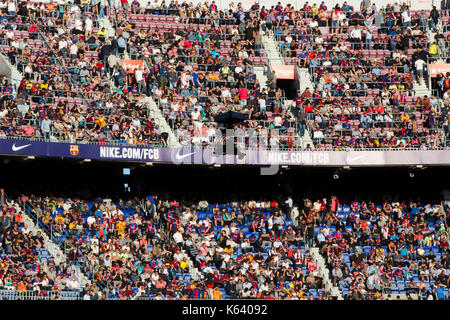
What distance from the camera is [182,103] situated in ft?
96.3

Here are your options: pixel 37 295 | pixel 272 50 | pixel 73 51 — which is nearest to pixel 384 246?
pixel 272 50

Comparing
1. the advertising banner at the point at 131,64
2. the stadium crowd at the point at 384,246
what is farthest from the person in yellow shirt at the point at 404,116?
the advertising banner at the point at 131,64

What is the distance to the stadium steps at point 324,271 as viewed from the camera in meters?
26.4

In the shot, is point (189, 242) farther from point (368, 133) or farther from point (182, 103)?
point (368, 133)

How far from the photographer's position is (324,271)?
27.0 meters

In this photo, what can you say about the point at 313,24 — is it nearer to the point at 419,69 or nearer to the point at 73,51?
the point at 419,69

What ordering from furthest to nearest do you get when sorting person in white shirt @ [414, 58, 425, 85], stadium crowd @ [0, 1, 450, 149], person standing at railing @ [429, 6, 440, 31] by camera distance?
person standing at railing @ [429, 6, 440, 31] → person in white shirt @ [414, 58, 425, 85] → stadium crowd @ [0, 1, 450, 149]

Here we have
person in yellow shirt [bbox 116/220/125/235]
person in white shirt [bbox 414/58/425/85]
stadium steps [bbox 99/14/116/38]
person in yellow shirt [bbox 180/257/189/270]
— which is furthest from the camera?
stadium steps [bbox 99/14/116/38]

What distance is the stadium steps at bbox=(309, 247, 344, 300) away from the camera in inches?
1039

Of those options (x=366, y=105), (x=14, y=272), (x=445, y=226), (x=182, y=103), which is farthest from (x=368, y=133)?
(x=14, y=272)

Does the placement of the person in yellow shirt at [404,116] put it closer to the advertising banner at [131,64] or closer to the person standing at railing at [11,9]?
the advertising banner at [131,64]

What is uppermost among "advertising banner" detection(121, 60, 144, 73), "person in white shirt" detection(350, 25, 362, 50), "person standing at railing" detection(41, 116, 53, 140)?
"person in white shirt" detection(350, 25, 362, 50)

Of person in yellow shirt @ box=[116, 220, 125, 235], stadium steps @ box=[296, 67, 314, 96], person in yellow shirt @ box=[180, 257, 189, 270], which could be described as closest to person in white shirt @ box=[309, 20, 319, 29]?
stadium steps @ box=[296, 67, 314, 96]

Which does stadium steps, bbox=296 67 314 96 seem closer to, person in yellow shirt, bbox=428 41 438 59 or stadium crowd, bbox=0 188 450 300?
stadium crowd, bbox=0 188 450 300
